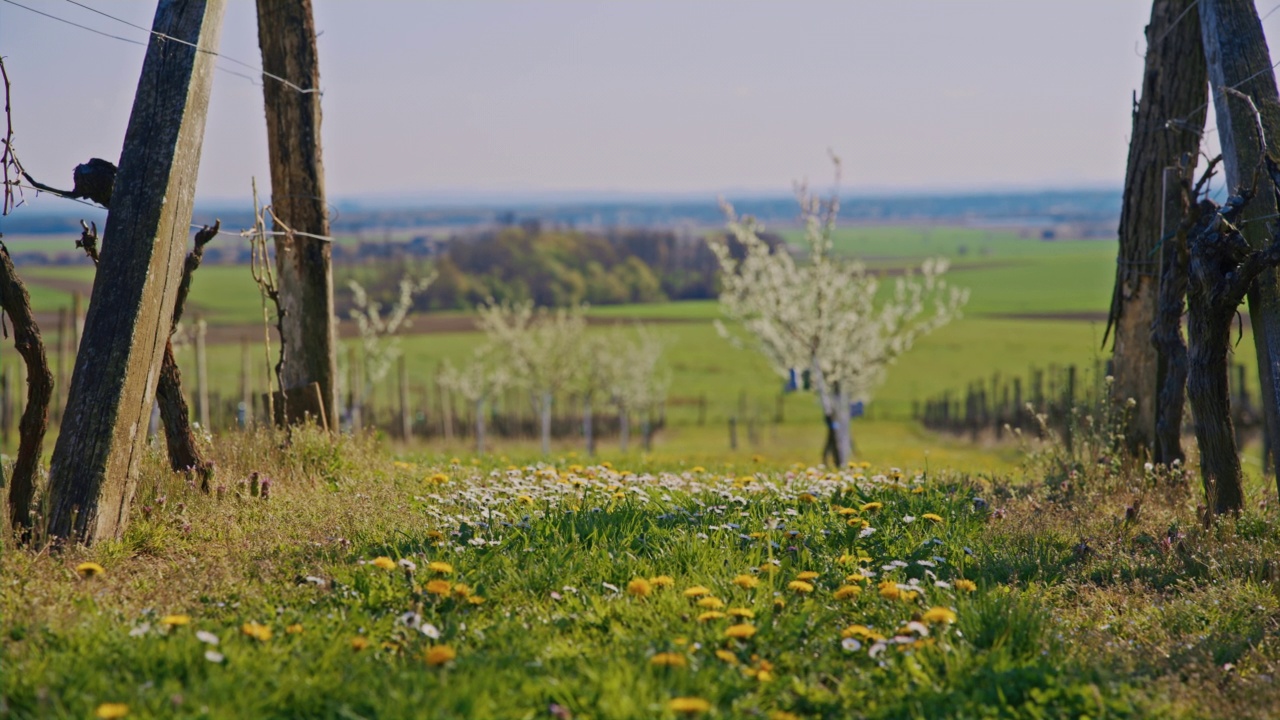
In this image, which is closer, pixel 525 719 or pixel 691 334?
pixel 525 719

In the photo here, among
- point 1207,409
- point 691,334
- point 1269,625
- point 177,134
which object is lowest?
point 691,334

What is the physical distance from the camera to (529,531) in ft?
18.6

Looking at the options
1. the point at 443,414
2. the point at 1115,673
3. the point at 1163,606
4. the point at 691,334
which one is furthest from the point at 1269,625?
the point at 691,334

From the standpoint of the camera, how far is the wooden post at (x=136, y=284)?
5.36 metres

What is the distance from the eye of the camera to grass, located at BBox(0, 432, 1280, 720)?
3.72 m

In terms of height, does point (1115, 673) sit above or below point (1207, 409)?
below

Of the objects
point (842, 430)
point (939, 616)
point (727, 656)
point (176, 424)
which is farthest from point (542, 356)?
point (727, 656)

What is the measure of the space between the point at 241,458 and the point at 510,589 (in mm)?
3269

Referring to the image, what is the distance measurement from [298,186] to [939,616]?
6.71 meters

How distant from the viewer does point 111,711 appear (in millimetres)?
3193

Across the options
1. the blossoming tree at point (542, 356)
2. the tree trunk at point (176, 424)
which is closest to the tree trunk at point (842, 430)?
the tree trunk at point (176, 424)

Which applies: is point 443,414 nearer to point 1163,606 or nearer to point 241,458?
point 241,458

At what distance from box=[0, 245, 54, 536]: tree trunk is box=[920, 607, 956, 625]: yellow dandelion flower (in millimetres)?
4348

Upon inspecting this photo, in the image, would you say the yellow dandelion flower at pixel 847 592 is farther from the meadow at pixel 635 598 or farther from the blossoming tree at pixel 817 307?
the blossoming tree at pixel 817 307
